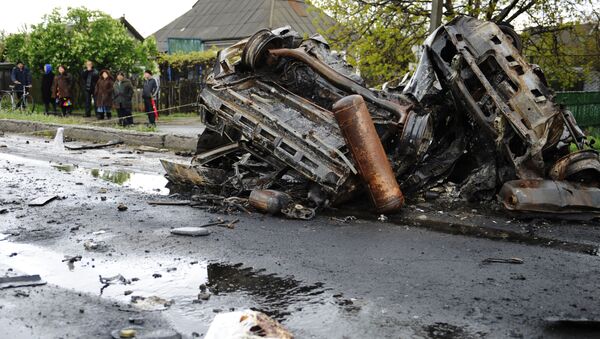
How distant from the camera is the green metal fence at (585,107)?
1587 centimetres

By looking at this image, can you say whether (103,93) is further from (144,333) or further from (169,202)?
(144,333)

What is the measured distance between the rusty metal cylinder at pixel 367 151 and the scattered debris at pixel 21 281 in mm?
3008

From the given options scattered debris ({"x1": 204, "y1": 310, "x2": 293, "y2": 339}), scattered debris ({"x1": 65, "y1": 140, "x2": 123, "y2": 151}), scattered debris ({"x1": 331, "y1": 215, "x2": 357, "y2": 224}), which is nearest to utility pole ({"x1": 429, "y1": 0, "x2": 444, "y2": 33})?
scattered debris ({"x1": 331, "y1": 215, "x2": 357, "y2": 224})

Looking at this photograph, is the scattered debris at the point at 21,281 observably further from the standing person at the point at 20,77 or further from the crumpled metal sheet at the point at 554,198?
the standing person at the point at 20,77

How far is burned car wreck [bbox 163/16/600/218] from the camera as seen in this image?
6117mm

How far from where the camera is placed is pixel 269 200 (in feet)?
20.6

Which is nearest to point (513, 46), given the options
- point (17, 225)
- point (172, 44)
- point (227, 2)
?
point (17, 225)

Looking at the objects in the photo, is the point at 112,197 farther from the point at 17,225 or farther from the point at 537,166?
the point at 537,166

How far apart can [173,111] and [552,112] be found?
58.5ft

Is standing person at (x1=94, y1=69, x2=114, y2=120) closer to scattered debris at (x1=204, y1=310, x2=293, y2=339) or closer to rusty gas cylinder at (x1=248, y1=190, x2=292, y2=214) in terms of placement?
rusty gas cylinder at (x1=248, y1=190, x2=292, y2=214)

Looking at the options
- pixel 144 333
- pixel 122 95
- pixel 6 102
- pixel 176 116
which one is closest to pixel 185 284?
pixel 144 333

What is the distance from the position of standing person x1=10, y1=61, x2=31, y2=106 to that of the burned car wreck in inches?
626

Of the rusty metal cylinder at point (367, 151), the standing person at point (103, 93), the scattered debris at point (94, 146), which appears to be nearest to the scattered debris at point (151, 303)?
the rusty metal cylinder at point (367, 151)

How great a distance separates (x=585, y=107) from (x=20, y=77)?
56.0ft
